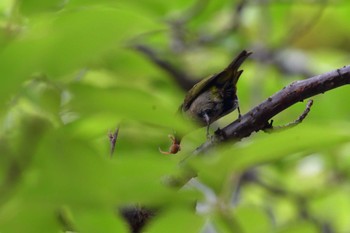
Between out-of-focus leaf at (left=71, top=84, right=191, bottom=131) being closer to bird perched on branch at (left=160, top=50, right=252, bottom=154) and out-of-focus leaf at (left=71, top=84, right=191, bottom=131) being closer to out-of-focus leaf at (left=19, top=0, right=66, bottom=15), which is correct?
out-of-focus leaf at (left=19, top=0, right=66, bottom=15)

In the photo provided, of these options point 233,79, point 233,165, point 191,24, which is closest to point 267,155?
point 233,165

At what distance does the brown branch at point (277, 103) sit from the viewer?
0.67 meters

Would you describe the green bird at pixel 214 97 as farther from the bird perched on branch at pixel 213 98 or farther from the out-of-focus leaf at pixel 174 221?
the out-of-focus leaf at pixel 174 221

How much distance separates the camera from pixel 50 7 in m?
0.54

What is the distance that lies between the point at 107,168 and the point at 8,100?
6 centimetres

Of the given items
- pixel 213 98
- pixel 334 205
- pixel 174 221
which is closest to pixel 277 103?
pixel 213 98

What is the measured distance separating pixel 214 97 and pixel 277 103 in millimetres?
91

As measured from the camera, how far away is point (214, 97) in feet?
2.46

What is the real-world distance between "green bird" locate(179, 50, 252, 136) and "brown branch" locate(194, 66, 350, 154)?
0.03m

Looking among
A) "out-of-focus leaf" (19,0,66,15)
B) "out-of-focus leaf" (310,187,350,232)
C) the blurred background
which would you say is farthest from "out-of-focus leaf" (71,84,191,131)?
"out-of-focus leaf" (310,187,350,232)

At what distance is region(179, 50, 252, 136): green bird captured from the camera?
73cm

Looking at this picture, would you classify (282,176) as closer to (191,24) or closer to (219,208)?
(191,24)

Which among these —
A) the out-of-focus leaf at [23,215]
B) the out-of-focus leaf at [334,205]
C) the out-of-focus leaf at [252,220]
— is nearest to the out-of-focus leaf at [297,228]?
the out-of-focus leaf at [252,220]

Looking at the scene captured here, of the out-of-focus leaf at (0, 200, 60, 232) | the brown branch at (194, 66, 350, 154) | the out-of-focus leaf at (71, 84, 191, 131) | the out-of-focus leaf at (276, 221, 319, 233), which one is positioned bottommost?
the out-of-focus leaf at (276, 221, 319, 233)
